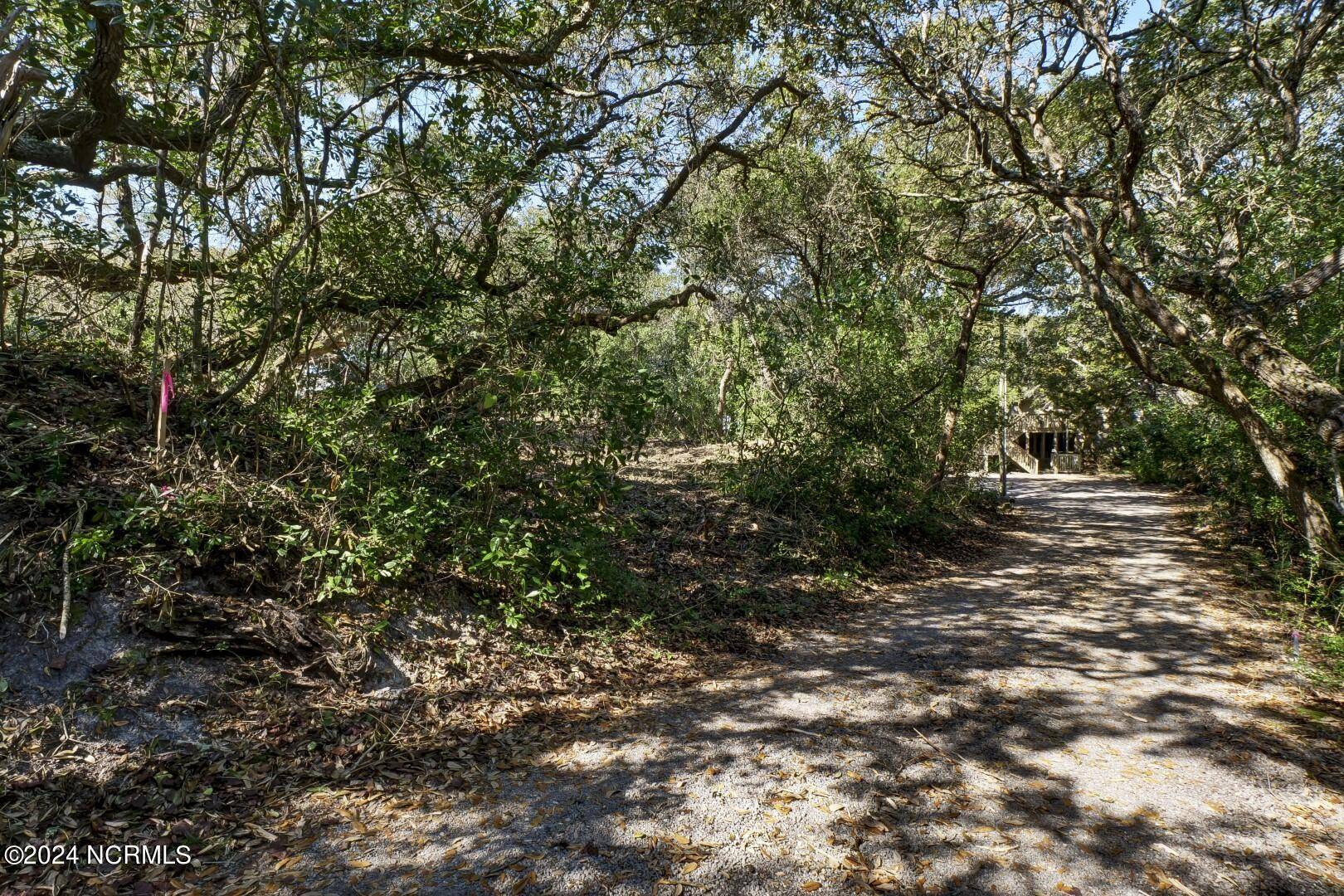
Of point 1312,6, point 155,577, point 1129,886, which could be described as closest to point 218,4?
point 155,577

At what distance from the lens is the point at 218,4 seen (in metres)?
4.13

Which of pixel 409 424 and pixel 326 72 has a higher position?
pixel 326 72

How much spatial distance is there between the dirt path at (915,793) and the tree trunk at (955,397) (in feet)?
19.4

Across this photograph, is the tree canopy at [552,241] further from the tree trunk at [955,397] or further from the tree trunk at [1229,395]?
the tree trunk at [955,397]

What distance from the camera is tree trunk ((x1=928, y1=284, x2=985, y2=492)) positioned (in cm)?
1105

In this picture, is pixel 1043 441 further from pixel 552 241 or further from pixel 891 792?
pixel 891 792

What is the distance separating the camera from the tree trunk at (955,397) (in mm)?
11055

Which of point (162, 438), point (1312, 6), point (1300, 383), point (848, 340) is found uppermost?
point (1312, 6)

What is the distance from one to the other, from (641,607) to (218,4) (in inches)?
218

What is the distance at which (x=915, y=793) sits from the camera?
3.26 meters

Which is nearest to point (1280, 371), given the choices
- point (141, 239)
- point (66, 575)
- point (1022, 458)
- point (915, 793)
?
point (915, 793)

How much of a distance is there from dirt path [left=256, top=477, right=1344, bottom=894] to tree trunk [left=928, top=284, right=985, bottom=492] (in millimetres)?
5912

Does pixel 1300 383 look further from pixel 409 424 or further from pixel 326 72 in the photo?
pixel 326 72

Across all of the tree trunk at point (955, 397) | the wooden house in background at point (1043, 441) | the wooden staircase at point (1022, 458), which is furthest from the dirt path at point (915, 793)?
the wooden staircase at point (1022, 458)
